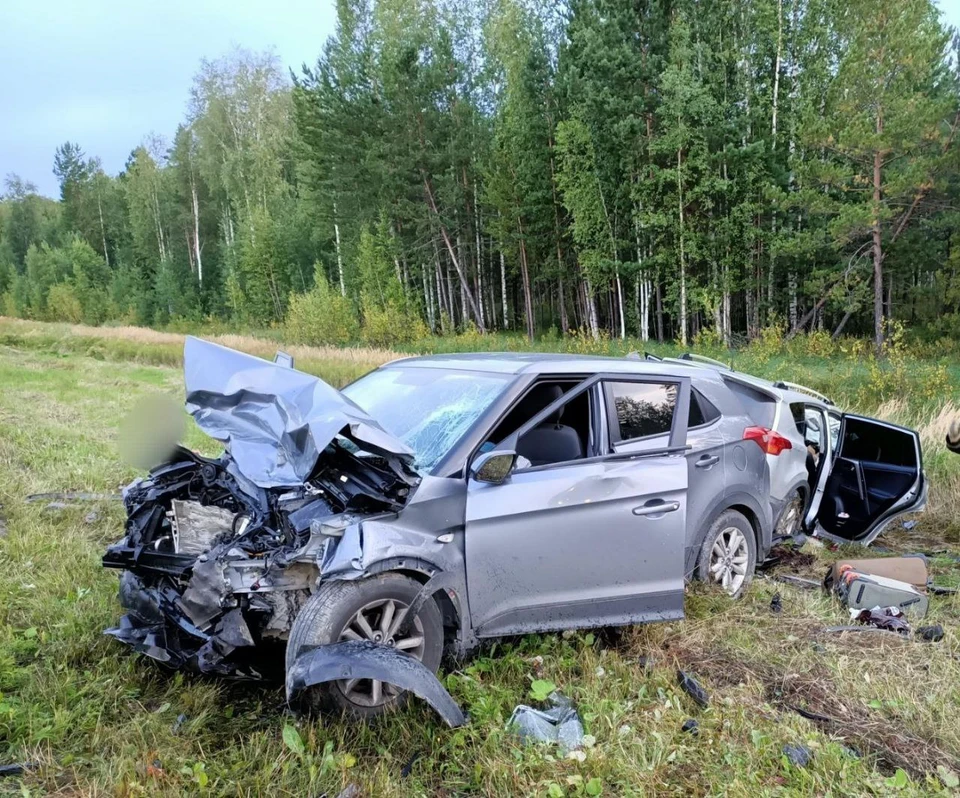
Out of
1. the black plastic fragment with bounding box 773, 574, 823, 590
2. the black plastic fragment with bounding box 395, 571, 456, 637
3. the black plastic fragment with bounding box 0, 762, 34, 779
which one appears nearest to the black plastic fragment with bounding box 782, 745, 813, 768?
the black plastic fragment with bounding box 395, 571, 456, 637

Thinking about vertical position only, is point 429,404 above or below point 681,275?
below

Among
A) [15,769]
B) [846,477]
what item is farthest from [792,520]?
[15,769]

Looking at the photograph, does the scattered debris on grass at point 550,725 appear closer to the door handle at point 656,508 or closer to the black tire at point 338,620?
the black tire at point 338,620

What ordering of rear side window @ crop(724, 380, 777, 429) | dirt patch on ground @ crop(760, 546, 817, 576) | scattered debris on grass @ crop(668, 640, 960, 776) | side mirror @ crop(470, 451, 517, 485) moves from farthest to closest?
dirt patch on ground @ crop(760, 546, 817, 576)
rear side window @ crop(724, 380, 777, 429)
side mirror @ crop(470, 451, 517, 485)
scattered debris on grass @ crop(668, 640, 960, 776)

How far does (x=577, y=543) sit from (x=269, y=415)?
1.68 metres

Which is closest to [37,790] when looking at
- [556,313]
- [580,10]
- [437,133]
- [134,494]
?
[134,494]

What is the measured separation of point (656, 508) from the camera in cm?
362

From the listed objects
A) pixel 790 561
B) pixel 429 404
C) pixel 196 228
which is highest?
pixel 196 228

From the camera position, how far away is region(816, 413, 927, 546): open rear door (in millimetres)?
5816

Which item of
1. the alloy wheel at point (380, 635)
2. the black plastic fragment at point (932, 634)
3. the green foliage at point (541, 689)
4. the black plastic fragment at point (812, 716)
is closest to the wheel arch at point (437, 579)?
the alloy wheel at point (380, 635)

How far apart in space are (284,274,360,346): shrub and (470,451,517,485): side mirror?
2843cm

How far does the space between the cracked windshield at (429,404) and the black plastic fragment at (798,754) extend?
1.95 m

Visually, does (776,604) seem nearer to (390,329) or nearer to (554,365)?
(554,365)

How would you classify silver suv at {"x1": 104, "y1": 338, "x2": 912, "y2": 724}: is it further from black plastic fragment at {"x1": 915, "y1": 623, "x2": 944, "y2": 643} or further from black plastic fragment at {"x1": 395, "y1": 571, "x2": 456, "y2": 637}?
black plastic fragment at {"x1": 915, "y1": 623, "x2": 944, "y2": 643}
